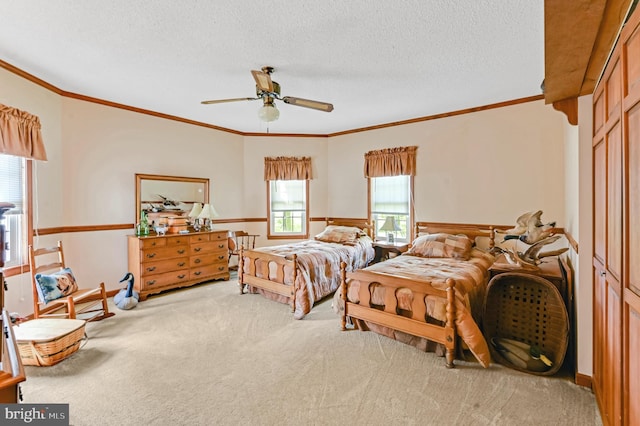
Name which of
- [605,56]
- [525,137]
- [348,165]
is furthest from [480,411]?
[348,165]

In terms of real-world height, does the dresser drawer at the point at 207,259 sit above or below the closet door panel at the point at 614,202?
below

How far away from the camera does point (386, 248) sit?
16.6 ft

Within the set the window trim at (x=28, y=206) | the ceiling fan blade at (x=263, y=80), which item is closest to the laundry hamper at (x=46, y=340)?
the window trim at (x=28, y=206)

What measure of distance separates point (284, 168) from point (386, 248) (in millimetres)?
2569

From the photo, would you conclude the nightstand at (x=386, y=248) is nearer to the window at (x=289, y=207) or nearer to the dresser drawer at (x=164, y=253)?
the window at (x=289, y=207)

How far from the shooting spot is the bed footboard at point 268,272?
377 cm

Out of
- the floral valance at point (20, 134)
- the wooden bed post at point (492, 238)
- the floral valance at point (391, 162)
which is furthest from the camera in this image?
the floral valance at point (391, 162)

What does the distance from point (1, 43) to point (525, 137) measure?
587cm

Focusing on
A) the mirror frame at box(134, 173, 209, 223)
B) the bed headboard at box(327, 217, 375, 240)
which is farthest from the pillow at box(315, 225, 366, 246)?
the mirror frame at box(134, 173, 209, 223)

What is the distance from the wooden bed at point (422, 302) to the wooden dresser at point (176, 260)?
8.63 feet

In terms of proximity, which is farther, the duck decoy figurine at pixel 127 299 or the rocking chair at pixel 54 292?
the duck decoy figurine at pixel 127 299

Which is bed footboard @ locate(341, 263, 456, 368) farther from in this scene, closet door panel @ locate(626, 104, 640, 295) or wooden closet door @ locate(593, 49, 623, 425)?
closet door panel @ locate(626, 104, 640, 295)

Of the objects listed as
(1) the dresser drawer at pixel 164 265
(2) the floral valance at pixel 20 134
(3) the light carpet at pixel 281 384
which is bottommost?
(3) the light carpet at pixel 281 384

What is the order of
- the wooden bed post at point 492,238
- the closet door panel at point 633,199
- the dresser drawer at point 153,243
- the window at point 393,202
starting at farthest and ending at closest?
the window at point 393,202 → the wooden bed post at point 492,238 → the dresser drawer at point 153,243 → the closet door panel at point 633,199
